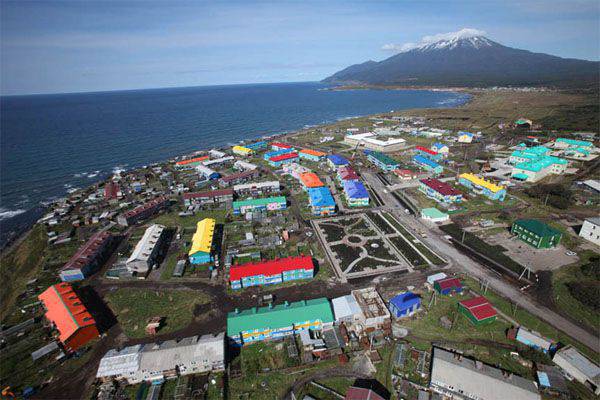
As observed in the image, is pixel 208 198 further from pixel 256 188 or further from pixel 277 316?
pixel 277 316

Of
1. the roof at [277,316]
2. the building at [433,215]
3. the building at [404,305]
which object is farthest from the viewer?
the building at [433,215]

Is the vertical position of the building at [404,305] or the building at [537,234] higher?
the building at [537,234]

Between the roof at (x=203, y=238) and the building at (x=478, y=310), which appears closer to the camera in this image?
the building at (x=478, y=310)

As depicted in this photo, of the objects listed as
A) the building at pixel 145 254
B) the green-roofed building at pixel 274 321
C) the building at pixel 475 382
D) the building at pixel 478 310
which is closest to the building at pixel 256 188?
the building at pixel 145 254

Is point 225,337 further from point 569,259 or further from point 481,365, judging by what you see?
point 569,259

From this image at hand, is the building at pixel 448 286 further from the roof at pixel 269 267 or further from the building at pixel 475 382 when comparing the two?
the roof at pixel 269 267

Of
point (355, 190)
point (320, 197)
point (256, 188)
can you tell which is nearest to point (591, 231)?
point (355, 190)

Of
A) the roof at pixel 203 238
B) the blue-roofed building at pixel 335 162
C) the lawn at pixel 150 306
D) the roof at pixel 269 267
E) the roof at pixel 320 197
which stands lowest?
the lawn at pixel 150 306

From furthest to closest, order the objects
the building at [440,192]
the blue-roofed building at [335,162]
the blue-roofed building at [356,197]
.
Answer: the blue-roofed building at [335,162]
the blue-roofed building at [356,197]
the building at [440,192]
